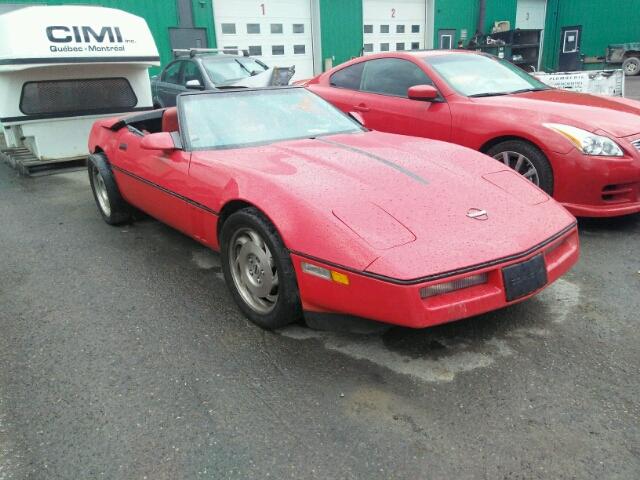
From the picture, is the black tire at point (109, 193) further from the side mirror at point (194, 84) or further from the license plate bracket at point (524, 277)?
the side mirror at point (194, 84)

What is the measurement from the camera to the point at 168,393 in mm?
2260

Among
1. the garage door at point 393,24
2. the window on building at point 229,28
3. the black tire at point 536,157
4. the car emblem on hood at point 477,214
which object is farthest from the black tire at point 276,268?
the garage door at point 393,24

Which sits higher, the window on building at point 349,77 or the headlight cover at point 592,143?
the window on building at point 349,77

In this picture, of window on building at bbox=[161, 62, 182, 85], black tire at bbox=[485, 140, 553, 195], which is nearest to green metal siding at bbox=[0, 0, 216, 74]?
window on building at bbox=[161, 62, 182, 85]

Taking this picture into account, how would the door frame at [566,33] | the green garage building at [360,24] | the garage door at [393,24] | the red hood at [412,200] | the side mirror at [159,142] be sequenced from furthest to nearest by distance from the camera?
the door frame at [566,33] < the garage door at [393,24] < the green garage building at [360,24] < the side mirror at [159,142] < the red hood at [412,200]

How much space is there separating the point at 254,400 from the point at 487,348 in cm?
114

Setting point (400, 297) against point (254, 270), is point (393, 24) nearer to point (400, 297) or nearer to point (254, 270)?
point (254, 270)

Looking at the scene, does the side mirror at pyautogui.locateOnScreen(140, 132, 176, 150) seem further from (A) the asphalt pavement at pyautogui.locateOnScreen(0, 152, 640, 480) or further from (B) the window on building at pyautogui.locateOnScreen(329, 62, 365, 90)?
(B) the window on building at pyautogui.locateOnScreen(329, 62, 365, 90)

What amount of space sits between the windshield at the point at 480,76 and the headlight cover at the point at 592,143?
104 cm

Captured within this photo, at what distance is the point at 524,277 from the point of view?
230 cm

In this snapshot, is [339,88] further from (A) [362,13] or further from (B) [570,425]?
(A) [362,13]

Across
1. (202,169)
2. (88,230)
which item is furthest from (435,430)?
(88,230)

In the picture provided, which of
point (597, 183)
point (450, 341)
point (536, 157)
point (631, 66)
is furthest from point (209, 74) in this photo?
point (631, 66)

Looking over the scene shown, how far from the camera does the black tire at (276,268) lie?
97.3 inches
